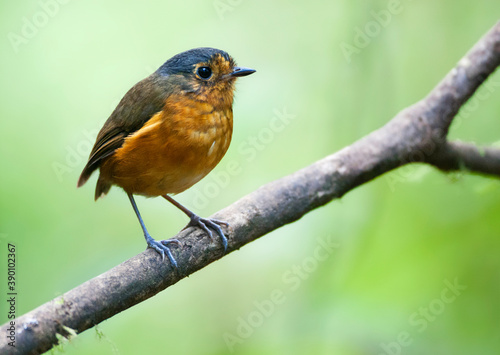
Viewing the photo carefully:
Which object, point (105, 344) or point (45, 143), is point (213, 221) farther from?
point (45, 143)

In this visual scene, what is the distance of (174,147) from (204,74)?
61 centimetres

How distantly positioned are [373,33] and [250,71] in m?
1.19

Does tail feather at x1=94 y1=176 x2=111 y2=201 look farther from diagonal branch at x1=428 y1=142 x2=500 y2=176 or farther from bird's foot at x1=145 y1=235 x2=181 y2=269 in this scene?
diagonal branch at x1=428 y1=142 x2=500 y2=176

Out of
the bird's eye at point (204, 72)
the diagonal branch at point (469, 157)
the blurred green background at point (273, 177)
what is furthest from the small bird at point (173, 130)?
the diagonal branch at point (469, 157)

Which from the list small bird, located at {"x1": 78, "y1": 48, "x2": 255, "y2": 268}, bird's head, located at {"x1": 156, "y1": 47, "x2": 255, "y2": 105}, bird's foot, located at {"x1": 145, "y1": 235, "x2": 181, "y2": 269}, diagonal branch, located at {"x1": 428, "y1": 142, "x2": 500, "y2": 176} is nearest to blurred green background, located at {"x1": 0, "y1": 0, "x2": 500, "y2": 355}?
diagonal branch, located at {"x1": 428, "y1": 142, "x2": 500, "y2": 176}

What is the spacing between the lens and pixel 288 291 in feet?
13.5

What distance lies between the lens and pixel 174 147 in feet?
9.98

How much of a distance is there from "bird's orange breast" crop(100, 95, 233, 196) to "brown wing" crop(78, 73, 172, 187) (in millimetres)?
99

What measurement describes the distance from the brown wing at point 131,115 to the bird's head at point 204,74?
0.28ft

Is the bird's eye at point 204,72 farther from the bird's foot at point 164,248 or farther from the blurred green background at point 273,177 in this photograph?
the bird's foot at point 164,248

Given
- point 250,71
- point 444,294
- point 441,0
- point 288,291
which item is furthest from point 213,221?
point 441,0

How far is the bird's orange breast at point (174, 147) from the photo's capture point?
3061 mm

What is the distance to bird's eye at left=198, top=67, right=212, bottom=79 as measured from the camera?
11.0 ft

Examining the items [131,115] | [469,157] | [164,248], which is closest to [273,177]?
[131,115]
